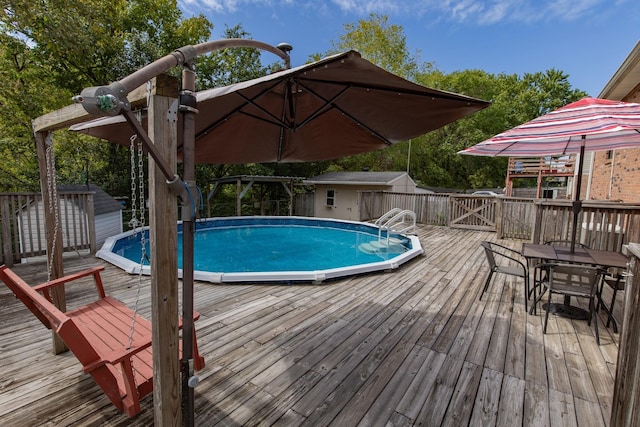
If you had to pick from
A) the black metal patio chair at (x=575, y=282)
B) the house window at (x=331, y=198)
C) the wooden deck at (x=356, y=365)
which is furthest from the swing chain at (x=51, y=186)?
the house window at (x=331, y=198)

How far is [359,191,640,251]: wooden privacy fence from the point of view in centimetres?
475

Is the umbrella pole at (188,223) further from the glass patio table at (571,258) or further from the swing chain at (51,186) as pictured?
the glass patio table at (571,258)

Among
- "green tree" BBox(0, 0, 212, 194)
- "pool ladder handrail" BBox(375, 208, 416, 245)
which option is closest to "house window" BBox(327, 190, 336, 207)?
"pool ladder handrail" BBox(375, 208, 416, 245)

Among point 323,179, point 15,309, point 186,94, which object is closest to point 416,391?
point 186,94

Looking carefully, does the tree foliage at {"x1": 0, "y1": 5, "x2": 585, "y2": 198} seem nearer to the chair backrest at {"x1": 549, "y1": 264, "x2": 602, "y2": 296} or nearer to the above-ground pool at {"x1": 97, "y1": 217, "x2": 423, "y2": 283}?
the above-ground pool at {"x1": 97, "y1": 217, "x2": 423, "y2": 283}

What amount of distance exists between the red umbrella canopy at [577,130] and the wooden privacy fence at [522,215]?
119 cm

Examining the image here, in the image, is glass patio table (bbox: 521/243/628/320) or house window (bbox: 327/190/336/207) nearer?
glass patio table (bbox: 521/243/628/320)

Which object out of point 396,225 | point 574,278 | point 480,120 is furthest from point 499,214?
point 480,120

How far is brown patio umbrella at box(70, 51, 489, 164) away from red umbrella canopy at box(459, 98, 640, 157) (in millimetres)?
1466

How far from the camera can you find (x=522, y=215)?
31.0 feet

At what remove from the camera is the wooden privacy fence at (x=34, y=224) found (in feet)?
16.9

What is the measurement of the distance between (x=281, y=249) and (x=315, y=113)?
784 cm

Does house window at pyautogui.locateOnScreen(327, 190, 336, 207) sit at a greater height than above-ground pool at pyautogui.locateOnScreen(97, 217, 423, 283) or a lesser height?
greater

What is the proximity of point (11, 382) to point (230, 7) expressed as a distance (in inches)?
646
